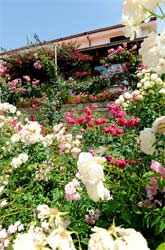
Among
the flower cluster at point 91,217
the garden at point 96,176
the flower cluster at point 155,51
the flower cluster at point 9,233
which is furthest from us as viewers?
the flower cluster at point 9,233

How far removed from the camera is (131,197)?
1.45 m

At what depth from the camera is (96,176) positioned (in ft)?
3.80

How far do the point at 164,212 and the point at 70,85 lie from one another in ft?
28.8

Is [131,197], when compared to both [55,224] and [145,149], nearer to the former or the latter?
[145,149]

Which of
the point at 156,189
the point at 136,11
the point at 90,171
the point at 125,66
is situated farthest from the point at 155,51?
the point at 125,66

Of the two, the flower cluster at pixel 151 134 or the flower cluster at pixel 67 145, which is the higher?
the flower cluster at pixel 67 145

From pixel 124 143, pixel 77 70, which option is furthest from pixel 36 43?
pixel 124 143

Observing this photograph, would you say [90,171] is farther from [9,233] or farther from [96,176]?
[9,233]

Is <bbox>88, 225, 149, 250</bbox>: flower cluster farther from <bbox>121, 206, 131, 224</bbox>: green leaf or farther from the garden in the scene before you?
<bbox>121, 206, 131, 224</bbox>: green leaf

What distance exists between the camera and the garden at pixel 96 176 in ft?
3.59

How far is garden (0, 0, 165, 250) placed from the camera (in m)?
1.10

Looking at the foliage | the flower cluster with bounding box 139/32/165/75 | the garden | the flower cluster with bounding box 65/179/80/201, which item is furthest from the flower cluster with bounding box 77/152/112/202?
the foliage

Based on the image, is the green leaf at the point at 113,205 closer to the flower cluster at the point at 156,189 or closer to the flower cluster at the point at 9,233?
the flower cluster at the point at 156,189

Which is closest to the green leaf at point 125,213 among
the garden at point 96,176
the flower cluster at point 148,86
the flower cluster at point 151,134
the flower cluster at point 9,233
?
the garden at point 96,176
